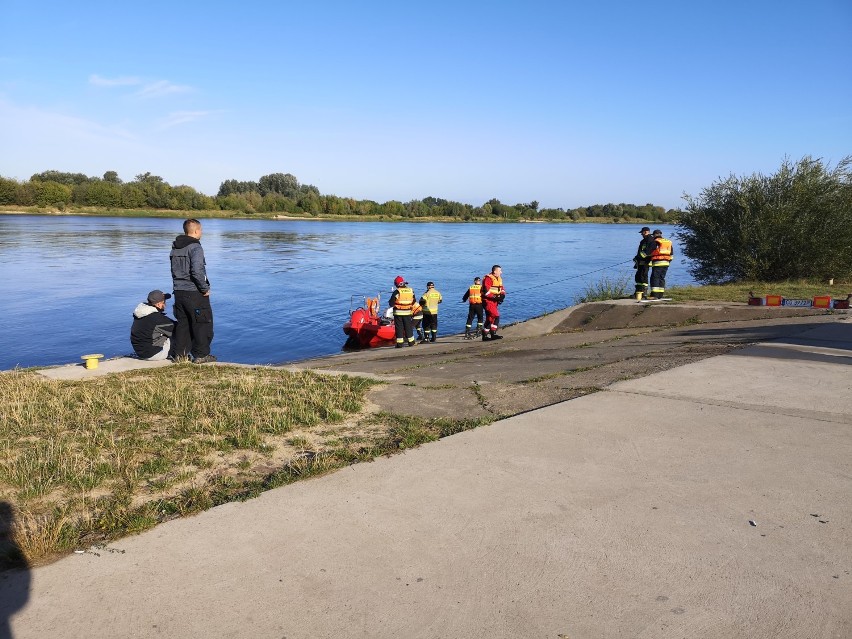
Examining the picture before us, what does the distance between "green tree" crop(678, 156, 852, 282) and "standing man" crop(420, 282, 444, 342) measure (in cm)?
1222

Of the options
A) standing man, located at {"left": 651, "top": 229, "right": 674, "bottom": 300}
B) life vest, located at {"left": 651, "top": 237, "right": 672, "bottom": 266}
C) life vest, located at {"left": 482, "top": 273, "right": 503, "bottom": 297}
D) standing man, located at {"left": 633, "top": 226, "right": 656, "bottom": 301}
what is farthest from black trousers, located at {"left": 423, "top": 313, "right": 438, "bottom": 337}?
life vest, located at {"left": 651, "top": 237, "right": 672, "bottom": 266}

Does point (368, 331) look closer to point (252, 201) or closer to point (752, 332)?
point (752, 332)

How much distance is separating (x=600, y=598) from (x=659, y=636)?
0.29 meters

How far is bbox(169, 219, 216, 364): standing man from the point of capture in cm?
866

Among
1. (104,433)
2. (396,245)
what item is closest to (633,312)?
(104,433)

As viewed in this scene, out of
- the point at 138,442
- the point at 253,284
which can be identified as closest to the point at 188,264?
the point at 138,442

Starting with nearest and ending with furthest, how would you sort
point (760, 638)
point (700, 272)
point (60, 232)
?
point (760, 638), point (700, 272), point (60, 232)

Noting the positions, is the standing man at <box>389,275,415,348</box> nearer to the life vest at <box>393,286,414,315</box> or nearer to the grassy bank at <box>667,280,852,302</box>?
the life vest at <box>393,286,414,315</box>

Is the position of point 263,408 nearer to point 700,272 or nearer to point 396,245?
point 700,272

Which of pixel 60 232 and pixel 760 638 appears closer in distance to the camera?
pixel 760 638

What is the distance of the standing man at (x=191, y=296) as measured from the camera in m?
8.66

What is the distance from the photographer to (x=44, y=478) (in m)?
3.93

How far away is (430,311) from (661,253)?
613 centimetres

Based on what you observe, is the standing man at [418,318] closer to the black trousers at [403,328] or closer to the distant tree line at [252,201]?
the black trousers at [403,328]
